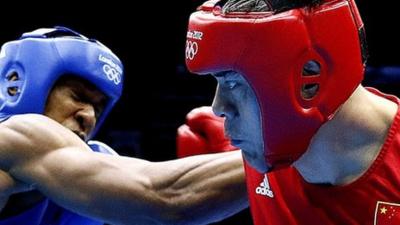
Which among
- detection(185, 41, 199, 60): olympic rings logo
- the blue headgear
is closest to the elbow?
the blue headgear

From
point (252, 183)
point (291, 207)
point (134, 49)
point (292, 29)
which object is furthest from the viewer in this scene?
point (134, 49)

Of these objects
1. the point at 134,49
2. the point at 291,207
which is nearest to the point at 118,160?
the point at 291,207

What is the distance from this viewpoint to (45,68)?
232cm

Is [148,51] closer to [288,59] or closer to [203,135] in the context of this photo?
[203,135]

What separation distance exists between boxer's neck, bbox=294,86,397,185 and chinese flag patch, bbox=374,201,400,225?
8 centimetres

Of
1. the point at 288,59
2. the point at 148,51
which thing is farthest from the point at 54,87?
the point at 148,51

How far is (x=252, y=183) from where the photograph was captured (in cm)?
180

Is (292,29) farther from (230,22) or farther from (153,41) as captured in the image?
(153,41)

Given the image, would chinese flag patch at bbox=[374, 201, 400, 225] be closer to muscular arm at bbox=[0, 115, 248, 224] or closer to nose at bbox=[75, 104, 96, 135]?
muscular arm at bbox=[0, 115, 248, 224]

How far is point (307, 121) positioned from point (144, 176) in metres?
0.66

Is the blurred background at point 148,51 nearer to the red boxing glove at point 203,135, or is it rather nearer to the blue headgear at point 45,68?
the red boxing glove at point 203,135

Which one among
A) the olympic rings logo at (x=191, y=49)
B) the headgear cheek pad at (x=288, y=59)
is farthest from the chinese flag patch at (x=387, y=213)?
the olympic rings logo at (x=191, y=49)

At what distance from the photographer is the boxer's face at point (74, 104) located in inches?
91.7

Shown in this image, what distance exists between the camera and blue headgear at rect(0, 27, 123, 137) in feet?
7.56
